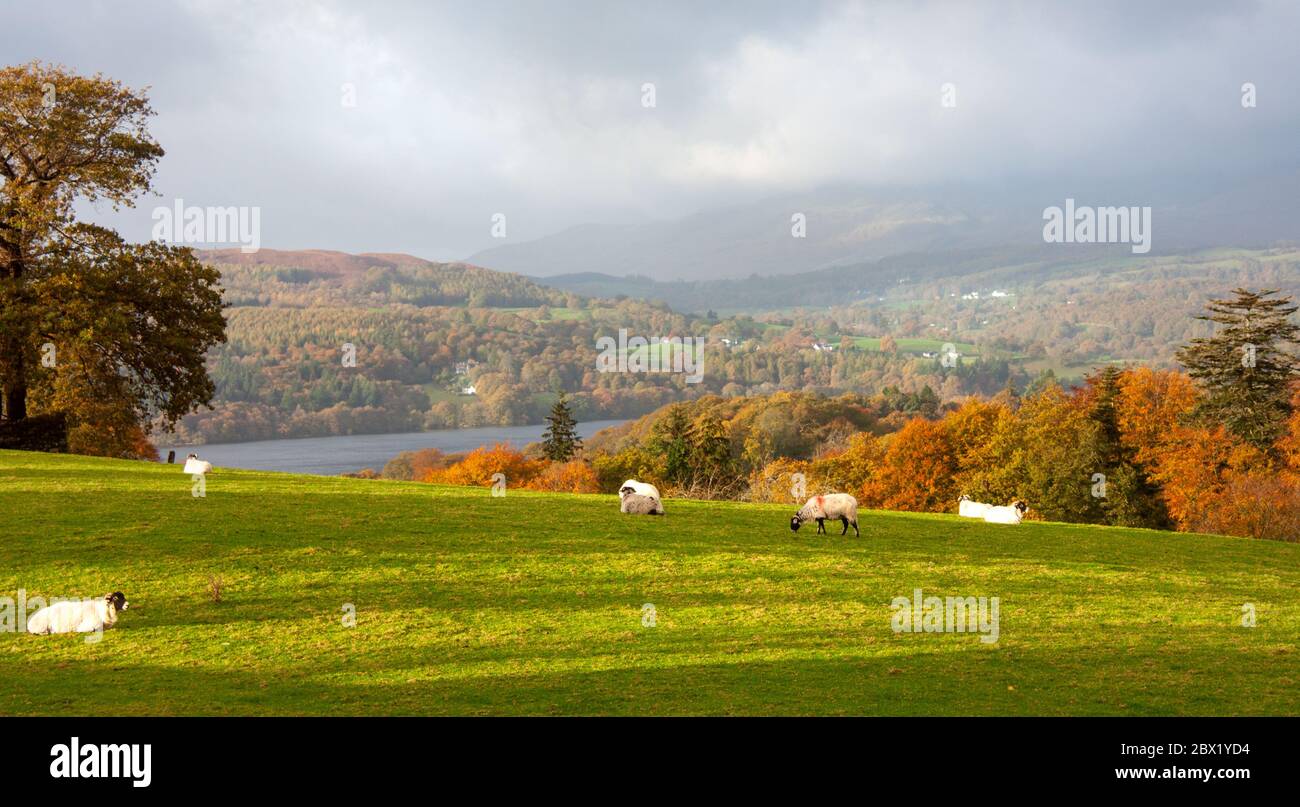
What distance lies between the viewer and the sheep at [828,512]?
73.4 ft

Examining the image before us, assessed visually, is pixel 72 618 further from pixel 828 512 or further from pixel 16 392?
pixel 16 392

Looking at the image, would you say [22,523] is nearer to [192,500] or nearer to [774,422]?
[192,500]

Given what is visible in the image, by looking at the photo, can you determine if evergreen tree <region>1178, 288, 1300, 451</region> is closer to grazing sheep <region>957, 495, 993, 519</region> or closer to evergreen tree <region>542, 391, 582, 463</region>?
grazing sheep <region>957, 495, 993, 519</region>

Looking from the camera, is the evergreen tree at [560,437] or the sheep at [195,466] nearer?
the sheep at [195,466]

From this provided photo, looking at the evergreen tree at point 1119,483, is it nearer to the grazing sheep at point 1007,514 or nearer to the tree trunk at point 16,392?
the grazing sheep at point 1007,514

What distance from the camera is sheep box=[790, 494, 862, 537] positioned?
881 inches

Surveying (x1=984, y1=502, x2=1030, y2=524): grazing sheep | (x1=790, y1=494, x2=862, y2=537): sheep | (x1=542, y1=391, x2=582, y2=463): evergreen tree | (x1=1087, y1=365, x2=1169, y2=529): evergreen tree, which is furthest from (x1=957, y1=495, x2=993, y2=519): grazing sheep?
(x1=542, y1=391, x2=582, y2=463): evergreen tree

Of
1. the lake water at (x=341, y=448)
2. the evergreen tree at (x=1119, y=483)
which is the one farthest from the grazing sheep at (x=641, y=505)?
the lake water at (x=341, y=448)

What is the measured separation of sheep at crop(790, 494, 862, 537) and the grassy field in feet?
1.28

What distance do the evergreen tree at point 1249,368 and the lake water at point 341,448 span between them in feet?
324

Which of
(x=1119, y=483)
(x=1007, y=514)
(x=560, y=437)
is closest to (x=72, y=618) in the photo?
(x=1007, y=514)

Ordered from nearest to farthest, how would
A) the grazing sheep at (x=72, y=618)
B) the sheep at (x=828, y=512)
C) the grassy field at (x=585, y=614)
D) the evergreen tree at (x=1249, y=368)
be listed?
the grassy field at (x=585, y=614), the grazing sheep at (x=72, y=618), the sheep at (x=828, y=512), the evergreen tree at (x=1249, y=368)
